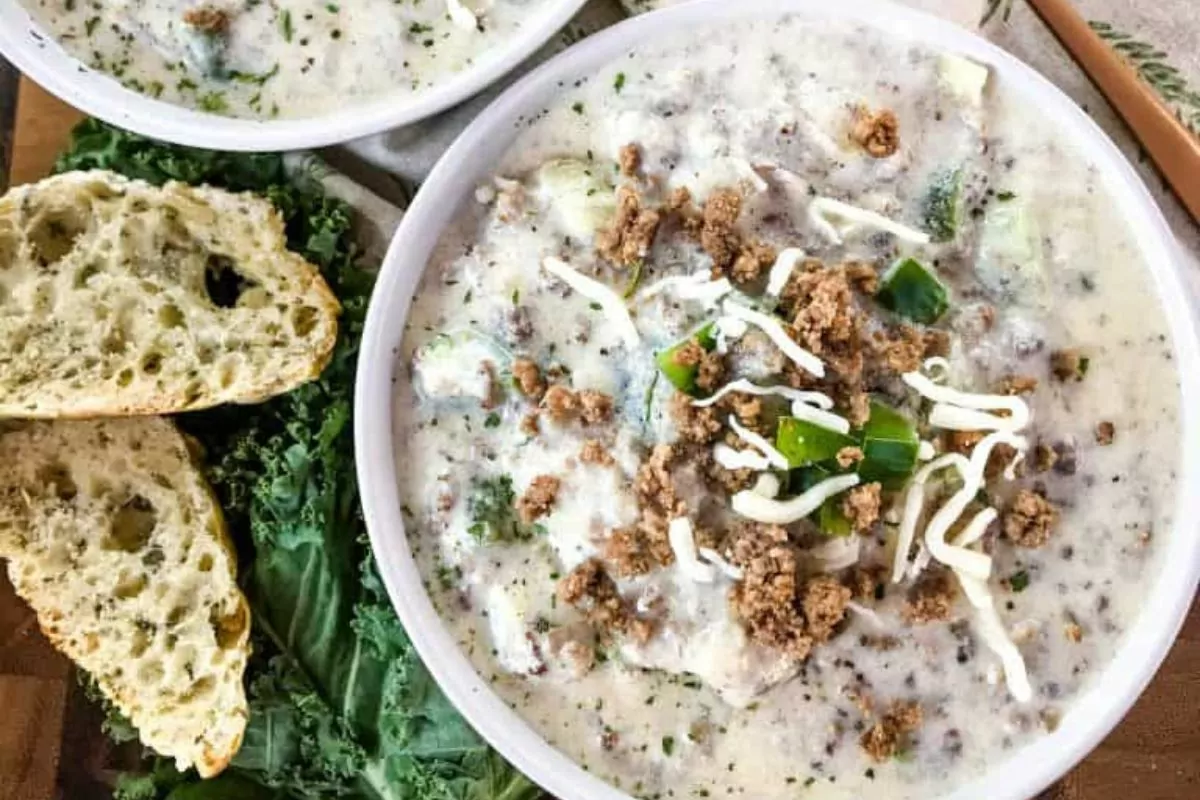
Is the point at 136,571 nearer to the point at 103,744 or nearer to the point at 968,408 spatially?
the point at 103,744

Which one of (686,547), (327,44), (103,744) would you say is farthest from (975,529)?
(103,744)

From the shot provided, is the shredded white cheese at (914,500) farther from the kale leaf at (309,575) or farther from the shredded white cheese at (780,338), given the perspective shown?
the kale leaf at (309,575)

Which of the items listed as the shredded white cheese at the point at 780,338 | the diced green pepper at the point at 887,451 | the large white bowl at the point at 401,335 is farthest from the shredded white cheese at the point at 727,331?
the large white bowl at the point at 401,335

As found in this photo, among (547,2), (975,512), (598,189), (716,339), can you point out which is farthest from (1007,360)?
(547,2)

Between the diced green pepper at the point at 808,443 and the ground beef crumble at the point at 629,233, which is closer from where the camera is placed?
the diced green pepper at the point at 808,443

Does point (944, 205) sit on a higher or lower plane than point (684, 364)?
higher

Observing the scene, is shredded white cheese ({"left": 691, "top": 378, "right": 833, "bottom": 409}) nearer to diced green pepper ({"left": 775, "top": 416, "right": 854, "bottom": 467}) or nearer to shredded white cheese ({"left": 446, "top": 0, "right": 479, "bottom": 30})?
diced green pepper ({"left": 775, "top": 416, "right": 854, "bottom": 467})

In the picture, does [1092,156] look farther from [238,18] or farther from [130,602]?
[130,602]
